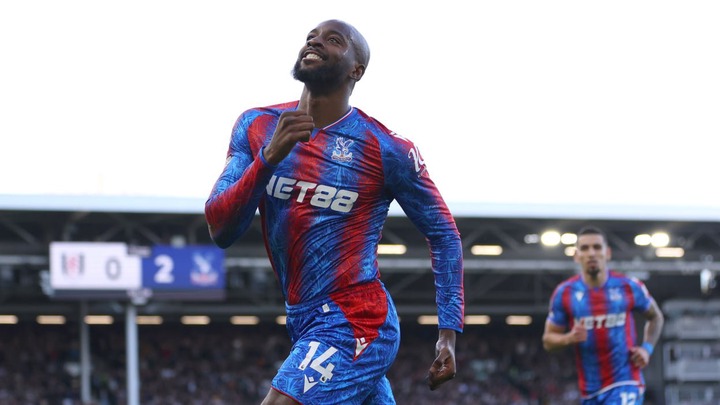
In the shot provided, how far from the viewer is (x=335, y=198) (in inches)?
191

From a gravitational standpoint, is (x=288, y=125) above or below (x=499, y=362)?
above

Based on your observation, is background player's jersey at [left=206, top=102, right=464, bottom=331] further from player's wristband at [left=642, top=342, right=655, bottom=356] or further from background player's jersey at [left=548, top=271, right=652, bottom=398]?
player's wristband at [left=642, top=342, right=655, bottom=356]

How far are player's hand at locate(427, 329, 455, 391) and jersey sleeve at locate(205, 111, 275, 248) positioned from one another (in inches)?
35.8

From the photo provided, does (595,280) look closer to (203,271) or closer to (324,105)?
(324,105)

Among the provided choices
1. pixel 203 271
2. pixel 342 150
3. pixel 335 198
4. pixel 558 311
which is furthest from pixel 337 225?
pixel 203 271

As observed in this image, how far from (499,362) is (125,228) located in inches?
487

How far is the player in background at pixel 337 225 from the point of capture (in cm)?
473

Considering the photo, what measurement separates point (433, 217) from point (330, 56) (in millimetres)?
823

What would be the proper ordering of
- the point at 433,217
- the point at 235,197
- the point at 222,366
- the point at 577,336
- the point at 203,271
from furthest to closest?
the point at 222,366 → the point at 203,271 → the point at 577,336 → the point at 433,217 → the point at 235,197

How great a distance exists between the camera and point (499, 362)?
35.8 metres

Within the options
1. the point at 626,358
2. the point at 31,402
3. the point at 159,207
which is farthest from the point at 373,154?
the point at 31,402

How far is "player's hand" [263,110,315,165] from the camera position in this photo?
432 centimetres

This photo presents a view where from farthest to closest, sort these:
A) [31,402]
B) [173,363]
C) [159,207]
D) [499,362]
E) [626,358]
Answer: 1. [499,362]
2. [173,363]
3. [31,402]
4. [159,207]
5. [626,358]

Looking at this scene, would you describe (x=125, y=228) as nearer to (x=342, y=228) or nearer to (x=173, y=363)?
(x=173, y=363)
